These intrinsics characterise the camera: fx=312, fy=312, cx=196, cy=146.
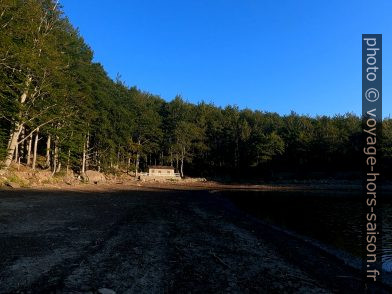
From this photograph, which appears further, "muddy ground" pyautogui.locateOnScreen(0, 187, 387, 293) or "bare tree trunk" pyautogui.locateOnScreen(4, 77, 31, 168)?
"bare tree trunk" pyautogui.locateOnScreen(4, 77, 31, 168)

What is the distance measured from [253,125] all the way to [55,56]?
3301 inches

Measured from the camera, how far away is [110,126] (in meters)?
58.6

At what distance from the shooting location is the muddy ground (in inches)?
269

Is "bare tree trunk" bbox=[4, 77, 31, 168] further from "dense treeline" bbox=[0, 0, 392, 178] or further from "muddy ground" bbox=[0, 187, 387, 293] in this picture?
"muddy ground" bbox=[0, 187, 387, 293]

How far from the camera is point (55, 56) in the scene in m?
35.1

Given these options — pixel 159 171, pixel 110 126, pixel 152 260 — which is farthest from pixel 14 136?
pixel 159 171

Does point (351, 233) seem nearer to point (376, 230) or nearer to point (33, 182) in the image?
point (376, 230)

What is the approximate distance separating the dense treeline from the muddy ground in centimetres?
2272

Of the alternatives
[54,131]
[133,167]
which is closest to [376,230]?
[54,131]

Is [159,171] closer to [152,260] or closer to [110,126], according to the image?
[110,126]

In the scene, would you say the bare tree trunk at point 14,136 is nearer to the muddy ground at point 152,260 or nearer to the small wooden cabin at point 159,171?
the muddy ground at point 152,260

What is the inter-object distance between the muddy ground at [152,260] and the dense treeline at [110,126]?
22.7 m

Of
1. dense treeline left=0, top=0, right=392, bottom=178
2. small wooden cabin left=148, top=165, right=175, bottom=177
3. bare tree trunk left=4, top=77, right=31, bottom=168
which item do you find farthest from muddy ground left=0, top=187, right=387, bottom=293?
small wooden cabin left=148, top=165, right=175, bottom=177

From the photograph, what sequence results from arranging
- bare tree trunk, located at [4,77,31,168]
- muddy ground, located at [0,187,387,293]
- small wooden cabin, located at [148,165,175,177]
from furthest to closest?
small wooden cabin, located at [148,165,175,177]
bare tree trunk, located at [4,77,31,168]
muddy ground, located at [0,187,387,293]
